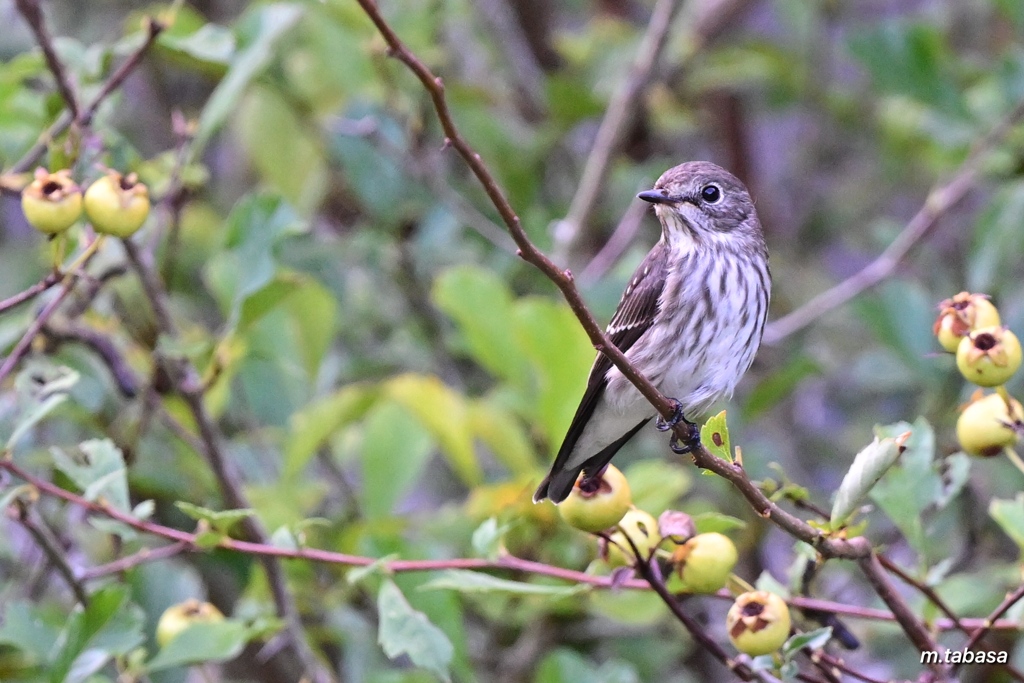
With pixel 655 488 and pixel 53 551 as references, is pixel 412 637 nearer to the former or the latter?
pixel 53 551

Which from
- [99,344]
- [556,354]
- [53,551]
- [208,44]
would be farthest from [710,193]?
[53,551]

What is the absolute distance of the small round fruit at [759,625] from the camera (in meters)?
1.88

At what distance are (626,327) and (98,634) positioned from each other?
1.44m

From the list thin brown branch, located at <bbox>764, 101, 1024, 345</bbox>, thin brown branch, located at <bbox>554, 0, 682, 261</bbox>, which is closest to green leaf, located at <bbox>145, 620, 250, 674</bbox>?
thin brown branch, located at <bbox>554, 0, 682, 261</bbox>

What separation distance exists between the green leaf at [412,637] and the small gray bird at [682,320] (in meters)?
0.55

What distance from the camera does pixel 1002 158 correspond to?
419cm

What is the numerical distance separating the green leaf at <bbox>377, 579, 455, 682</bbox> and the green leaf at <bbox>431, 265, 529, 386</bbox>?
1.08 meters

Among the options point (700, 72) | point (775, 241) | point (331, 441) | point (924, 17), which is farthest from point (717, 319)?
point (924, 17)

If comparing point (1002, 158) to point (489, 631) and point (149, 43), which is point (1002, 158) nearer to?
point (489, 631)

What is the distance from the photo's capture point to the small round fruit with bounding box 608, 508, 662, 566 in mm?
2092

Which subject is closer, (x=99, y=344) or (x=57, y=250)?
(x=57, y=250)

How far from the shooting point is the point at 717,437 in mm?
1918

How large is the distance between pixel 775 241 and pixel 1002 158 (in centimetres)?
147

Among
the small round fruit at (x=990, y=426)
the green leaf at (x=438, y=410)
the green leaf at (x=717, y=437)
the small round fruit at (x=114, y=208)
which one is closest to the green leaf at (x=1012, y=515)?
the small round fruit at (x=990, y=426)
